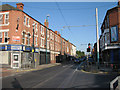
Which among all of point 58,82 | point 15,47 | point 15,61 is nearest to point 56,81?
point 58,82

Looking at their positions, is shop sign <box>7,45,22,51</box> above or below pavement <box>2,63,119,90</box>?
above

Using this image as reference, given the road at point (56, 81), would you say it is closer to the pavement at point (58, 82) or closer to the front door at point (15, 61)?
the pavement at point (58, 82)

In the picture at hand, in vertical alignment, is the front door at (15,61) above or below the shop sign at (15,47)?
below

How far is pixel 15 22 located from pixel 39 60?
36.3 ft

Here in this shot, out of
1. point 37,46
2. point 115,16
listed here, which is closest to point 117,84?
point 115,16

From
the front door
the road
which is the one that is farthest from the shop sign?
the road

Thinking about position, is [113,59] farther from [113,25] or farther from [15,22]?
[15,22]

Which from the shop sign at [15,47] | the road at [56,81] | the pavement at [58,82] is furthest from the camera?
the shop sign at [15,47]

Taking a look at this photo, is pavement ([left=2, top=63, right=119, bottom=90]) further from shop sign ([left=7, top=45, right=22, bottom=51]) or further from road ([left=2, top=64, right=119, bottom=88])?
shop sign ([left=7, top=45, right=22, bottom=51])

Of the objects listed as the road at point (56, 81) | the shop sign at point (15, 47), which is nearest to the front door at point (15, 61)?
the shop sign at point (15, 47)

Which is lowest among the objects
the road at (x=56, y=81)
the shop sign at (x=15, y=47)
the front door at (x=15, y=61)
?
the road at (x=56, y=81)

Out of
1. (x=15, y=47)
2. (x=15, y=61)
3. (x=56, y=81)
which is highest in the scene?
(x=15, y=47)

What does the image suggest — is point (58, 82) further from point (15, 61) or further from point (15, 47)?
point (15, 61)

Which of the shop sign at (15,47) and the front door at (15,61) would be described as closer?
the shop sign at (15,47)
